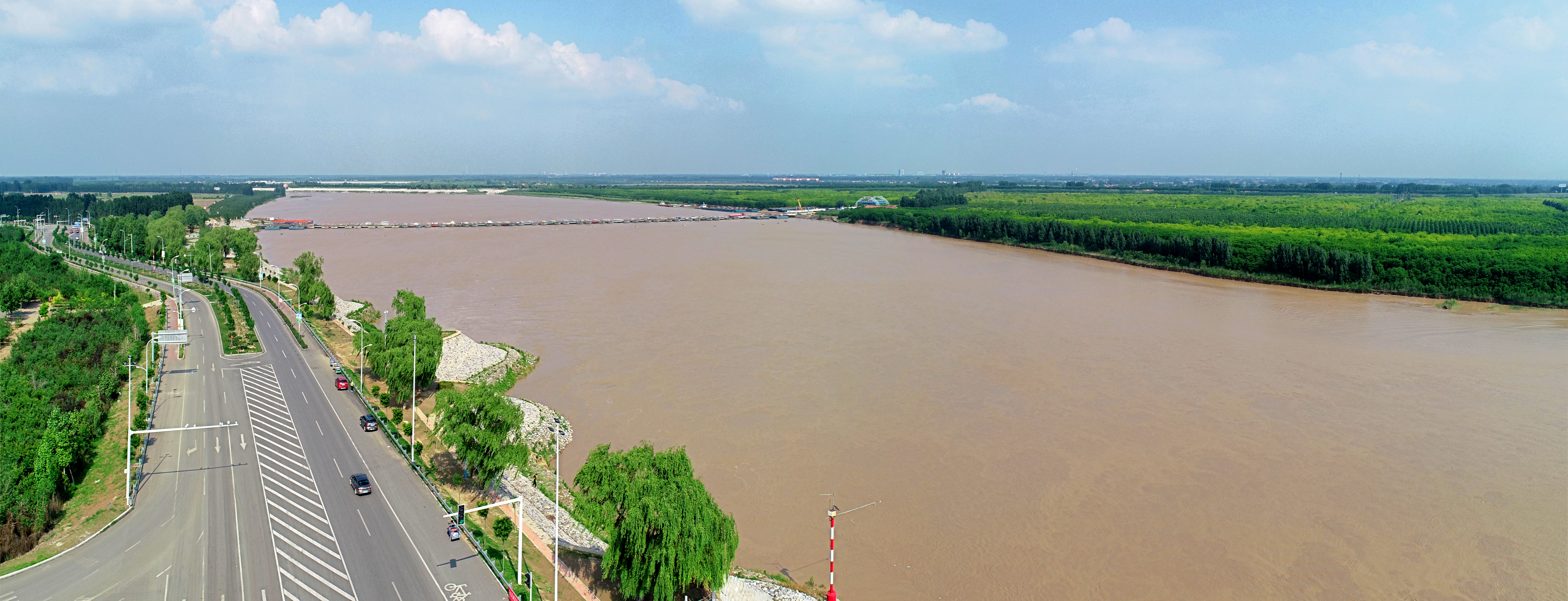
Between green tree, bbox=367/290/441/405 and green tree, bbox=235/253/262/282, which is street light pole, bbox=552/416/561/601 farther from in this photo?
green tree, bbox=235/253/262/282


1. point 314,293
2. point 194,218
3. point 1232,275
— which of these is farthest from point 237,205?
point 1232,275

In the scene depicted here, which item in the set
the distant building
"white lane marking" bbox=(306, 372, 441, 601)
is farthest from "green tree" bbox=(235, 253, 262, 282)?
the distant building

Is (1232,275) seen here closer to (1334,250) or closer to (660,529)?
(1334,250)

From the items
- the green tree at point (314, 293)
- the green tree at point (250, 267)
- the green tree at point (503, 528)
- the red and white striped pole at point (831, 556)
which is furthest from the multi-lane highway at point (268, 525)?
the green tree at point (250, 267)

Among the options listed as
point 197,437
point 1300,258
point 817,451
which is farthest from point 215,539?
point 1300,258

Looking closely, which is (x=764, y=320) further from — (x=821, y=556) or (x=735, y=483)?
(x=821, y=556)

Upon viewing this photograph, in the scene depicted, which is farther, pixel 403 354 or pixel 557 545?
pixel 403 354

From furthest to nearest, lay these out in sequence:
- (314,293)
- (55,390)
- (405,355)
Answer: (314,293) < (405,355) < (55,390)
